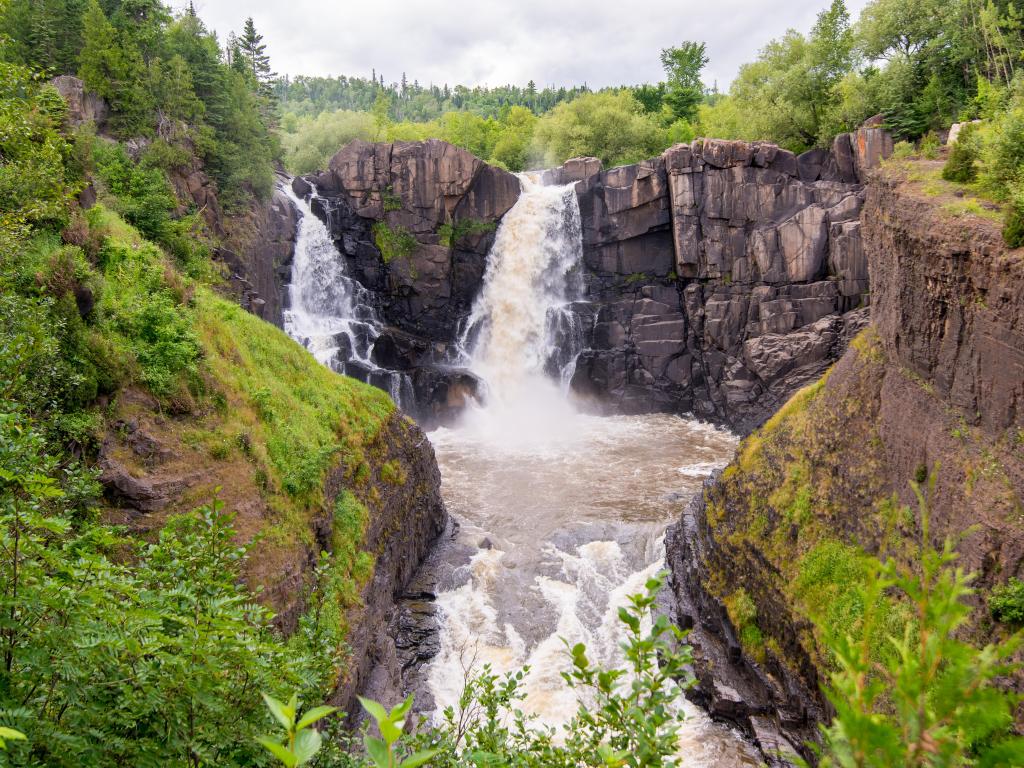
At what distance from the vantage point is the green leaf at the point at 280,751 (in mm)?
1785

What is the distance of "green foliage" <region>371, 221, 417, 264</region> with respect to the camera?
1484 inches

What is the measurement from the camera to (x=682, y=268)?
1416 inches

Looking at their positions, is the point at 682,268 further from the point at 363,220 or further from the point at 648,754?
the point at 648,754

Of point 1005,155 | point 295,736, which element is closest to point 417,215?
point 1005,155

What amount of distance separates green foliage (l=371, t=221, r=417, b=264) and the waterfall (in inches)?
201

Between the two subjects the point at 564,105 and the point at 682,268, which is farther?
the point at 564,105

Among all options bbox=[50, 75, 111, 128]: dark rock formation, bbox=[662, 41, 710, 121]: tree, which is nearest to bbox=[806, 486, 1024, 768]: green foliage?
bbox=[50, 75, 111, 128]: dark rock formation

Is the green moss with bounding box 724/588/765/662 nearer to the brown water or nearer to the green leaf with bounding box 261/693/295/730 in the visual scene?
the brown water

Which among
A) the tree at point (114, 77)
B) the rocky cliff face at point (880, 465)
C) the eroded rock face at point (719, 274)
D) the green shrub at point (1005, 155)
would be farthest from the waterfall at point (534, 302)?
the green shrub at point (1005, 155)

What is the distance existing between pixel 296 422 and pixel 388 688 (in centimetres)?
632

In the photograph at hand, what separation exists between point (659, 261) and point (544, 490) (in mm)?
18307

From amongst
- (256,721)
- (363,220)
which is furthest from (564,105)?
(256,721)

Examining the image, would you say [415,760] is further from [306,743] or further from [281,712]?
[281,712]

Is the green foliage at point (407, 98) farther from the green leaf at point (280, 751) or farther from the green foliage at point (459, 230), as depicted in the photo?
the green leaf at point (280, 751)
